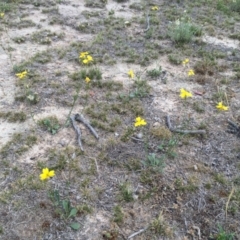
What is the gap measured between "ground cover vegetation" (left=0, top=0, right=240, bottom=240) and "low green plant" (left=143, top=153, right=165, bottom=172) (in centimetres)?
1

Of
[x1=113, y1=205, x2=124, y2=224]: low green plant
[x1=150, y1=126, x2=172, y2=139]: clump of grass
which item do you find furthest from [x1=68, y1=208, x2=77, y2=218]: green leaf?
[x1=150, y1=126, x2=172, y2=139]: clump of grass

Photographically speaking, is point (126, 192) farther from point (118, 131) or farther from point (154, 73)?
point (154, 73)

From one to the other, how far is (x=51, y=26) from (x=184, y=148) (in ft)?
11.6

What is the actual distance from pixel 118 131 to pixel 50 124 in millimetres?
673

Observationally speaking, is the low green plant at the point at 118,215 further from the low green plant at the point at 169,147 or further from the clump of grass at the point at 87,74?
the clump of grass at the point at 87,74

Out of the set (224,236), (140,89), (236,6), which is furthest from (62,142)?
(236,6)

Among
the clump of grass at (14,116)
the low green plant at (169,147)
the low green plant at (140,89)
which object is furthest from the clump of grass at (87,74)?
the low green plant at (169,147)

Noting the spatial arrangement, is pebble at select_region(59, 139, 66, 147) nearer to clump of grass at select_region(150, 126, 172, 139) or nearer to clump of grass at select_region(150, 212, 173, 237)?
clump of grass at select_region(150, 126, 172, 139)

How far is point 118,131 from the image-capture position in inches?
141

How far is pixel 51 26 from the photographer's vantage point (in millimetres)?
5922

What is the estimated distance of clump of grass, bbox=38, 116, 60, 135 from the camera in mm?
3523

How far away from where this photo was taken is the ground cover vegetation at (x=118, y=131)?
270cm

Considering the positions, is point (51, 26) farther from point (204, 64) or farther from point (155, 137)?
point (155, 137)

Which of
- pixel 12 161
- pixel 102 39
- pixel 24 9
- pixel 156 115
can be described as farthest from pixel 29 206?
pixel 24 9
